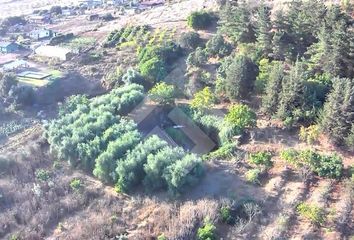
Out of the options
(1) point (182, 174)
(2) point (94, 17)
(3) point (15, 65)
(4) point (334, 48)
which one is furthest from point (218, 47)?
(2) point (94, 17)

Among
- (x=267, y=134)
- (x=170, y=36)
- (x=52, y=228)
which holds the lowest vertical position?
(x=52, y=228)

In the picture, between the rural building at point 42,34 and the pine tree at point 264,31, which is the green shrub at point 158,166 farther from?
the rural building at point 42,34

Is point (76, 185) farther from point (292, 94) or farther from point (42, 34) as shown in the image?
point (42, 34)

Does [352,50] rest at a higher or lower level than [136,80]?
higher

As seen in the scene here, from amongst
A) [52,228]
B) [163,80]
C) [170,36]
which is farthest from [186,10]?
[52,228]

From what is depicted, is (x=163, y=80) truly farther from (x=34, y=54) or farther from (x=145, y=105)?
(x=34, y=54)

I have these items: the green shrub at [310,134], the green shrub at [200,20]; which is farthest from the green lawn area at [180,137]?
the green shrub at [200,20]
